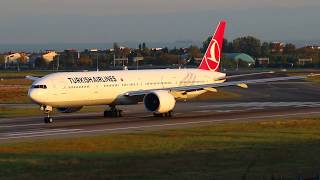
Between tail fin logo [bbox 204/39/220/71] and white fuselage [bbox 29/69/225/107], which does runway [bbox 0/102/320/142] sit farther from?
tail fin logo [bbox 204/39/220/71]

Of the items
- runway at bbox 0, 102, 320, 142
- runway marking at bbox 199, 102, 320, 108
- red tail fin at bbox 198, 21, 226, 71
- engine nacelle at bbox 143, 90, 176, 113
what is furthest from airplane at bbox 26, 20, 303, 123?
runway marking at bbox 199, 102, 320, 108

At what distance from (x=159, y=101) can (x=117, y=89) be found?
11.6ft

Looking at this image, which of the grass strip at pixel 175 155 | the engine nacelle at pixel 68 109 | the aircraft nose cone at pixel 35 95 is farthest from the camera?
the engine nacelle at pixel 68 109

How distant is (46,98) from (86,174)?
2187 centimetres

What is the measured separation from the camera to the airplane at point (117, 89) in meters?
47.6

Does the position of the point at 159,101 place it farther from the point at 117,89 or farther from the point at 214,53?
the point at 214,53

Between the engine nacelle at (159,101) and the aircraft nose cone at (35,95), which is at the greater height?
the aircraft nose cone at (35,95)

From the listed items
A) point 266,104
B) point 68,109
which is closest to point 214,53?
point 266,104

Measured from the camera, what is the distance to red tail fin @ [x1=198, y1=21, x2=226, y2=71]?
59981mm

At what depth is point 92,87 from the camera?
163 ft

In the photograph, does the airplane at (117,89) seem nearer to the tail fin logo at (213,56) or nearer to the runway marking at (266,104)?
the tail fin logo at (213,56)

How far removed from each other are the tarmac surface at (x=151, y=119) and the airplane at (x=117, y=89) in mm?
1100

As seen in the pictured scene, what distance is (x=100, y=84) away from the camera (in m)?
50.1

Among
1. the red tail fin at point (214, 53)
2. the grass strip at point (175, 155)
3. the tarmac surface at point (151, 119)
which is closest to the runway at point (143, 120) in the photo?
the tarmac surface at point (151, 119)
